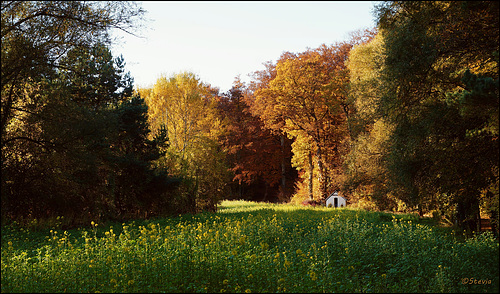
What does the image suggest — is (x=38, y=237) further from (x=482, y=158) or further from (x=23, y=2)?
(x=482, y=158)

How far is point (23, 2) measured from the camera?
8336mm

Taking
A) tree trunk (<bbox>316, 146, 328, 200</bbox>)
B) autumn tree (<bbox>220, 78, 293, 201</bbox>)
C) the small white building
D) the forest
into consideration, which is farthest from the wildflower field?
autumn tree (<bbox>220, 78, 293, 201</bbox>)

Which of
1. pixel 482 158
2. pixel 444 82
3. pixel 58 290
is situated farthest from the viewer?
pixel 444 82

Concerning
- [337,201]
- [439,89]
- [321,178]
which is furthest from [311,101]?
[439,89]

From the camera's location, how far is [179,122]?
23.3 meters

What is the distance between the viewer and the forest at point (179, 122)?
28.3 feet

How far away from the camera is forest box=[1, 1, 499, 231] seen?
8.62m

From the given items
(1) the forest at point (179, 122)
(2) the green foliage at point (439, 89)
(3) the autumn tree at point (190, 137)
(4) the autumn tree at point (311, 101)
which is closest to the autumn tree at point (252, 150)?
(4) the autumn tree at point (311, 101)

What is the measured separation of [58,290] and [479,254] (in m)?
8.08

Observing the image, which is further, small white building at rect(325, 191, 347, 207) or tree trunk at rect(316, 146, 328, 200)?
tree trunk at rect(316, 146, 328, 200)

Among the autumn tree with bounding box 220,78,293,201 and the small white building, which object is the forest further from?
the autumn tree with bounding box 220,78,293,201

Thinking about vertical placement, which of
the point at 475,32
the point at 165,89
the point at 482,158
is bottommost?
the point at 482,158

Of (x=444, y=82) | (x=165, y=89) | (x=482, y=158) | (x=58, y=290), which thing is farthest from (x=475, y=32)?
(x=165, y=89)

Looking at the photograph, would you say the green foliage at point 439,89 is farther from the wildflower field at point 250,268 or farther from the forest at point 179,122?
the wildflower field at point 250,268
